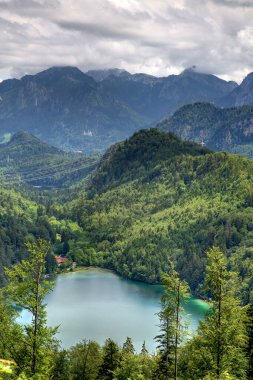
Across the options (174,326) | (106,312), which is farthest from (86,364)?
(106,312)

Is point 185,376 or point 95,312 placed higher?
point 95,312

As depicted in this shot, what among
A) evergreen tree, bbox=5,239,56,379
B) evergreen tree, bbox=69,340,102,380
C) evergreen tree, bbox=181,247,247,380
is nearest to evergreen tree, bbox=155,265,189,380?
evergreen tree, bbox=181,247,247,380

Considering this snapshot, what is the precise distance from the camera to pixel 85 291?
186 m

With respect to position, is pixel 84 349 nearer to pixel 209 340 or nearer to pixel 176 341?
pixel 176 341

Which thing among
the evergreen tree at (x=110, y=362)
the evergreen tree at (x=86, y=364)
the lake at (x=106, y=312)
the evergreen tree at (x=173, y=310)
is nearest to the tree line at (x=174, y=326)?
the evergreen tree at (x=173, y=310)

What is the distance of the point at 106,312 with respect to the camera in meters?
162

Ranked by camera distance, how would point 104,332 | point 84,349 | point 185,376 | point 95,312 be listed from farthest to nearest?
point 95,312
point 104,332
point 84,349
point 185,376

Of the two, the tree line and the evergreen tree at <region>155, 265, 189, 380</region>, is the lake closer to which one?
the evergreen tree at <region>155, 265, 189, 380</region>

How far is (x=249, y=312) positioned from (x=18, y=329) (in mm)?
28138

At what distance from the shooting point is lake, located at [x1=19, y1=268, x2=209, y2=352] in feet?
457

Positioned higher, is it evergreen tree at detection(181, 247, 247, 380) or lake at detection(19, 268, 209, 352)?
lake at detection(19, 268, 209, 352)

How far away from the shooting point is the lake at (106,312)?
139250 millimetres

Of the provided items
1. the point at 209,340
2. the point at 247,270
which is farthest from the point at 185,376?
the point at 247,270

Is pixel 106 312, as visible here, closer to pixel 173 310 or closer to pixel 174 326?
pixel 174 326
